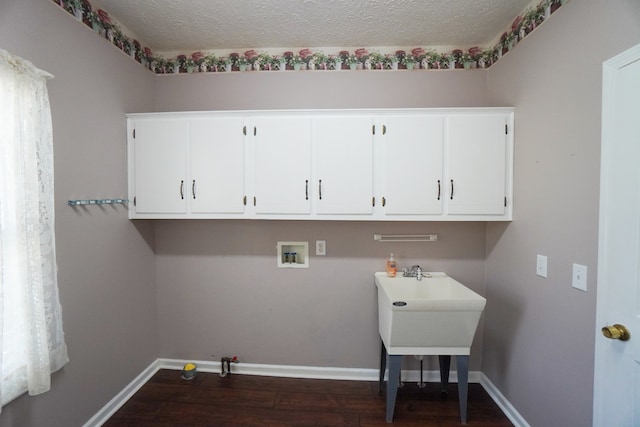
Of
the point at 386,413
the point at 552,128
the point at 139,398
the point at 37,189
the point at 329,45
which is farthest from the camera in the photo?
the point at 329,45

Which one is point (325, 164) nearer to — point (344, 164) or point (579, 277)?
point (344, 164)

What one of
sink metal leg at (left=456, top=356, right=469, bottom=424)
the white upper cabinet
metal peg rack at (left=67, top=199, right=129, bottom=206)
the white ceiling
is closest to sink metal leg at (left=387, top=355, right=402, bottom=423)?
sink metal leg at (left=456, top=356, right=469, bottom=424)

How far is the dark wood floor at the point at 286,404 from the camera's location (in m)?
1.72

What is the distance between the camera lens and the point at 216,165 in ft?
6.11

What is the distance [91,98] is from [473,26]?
2.69 meters

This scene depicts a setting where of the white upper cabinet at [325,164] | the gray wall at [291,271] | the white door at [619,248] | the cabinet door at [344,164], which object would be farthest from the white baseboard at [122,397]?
the white door at [619,248]

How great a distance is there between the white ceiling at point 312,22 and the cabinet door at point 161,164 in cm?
71

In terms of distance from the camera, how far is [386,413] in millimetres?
1723

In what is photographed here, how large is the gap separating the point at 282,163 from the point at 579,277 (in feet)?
5.97

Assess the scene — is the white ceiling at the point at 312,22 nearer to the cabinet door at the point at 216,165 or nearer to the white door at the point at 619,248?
the cabinet door at the point at 216,165

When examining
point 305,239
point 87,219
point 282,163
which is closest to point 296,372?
point 305,239

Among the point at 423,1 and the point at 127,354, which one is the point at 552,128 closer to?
the point at 423,1

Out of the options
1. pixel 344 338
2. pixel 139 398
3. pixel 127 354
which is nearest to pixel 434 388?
pixel 344 338

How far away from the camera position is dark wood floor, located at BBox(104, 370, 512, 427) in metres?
1.72
